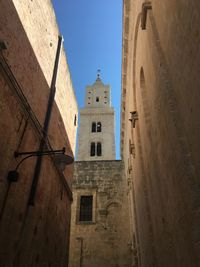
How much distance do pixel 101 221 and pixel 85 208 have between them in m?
1.29

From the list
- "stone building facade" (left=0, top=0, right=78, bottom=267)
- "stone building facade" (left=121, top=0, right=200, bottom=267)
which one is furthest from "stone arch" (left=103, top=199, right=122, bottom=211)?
"stone building facade" (left=121, top=0, right=200, bottom=267)

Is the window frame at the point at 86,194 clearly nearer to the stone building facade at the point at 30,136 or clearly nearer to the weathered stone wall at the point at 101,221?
the weathered stone wall at the point at 101,221

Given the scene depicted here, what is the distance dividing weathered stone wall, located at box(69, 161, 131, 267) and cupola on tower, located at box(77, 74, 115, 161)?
36.3 ft

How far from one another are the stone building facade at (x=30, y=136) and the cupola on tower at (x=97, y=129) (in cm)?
2030

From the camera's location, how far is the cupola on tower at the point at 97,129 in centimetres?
2867

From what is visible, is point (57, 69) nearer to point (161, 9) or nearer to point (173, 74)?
point (161, 9)

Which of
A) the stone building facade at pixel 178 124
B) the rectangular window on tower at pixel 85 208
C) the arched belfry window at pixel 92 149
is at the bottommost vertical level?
the stone building facade at pixel 178 124

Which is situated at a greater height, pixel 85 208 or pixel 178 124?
pixel 85 208

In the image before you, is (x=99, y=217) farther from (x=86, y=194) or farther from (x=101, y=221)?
(x=86, y=194)

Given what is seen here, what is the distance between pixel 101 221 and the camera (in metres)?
15.0

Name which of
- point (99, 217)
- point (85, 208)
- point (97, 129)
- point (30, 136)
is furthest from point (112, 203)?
point (97, 129)

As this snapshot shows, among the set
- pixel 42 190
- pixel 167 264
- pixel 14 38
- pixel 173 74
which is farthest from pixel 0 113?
pixel 167 264

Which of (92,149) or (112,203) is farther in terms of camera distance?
(92,149)

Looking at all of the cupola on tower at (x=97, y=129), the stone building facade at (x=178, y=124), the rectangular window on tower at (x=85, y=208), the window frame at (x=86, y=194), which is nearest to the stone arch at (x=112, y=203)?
the window frame at (x=86, y=194)
